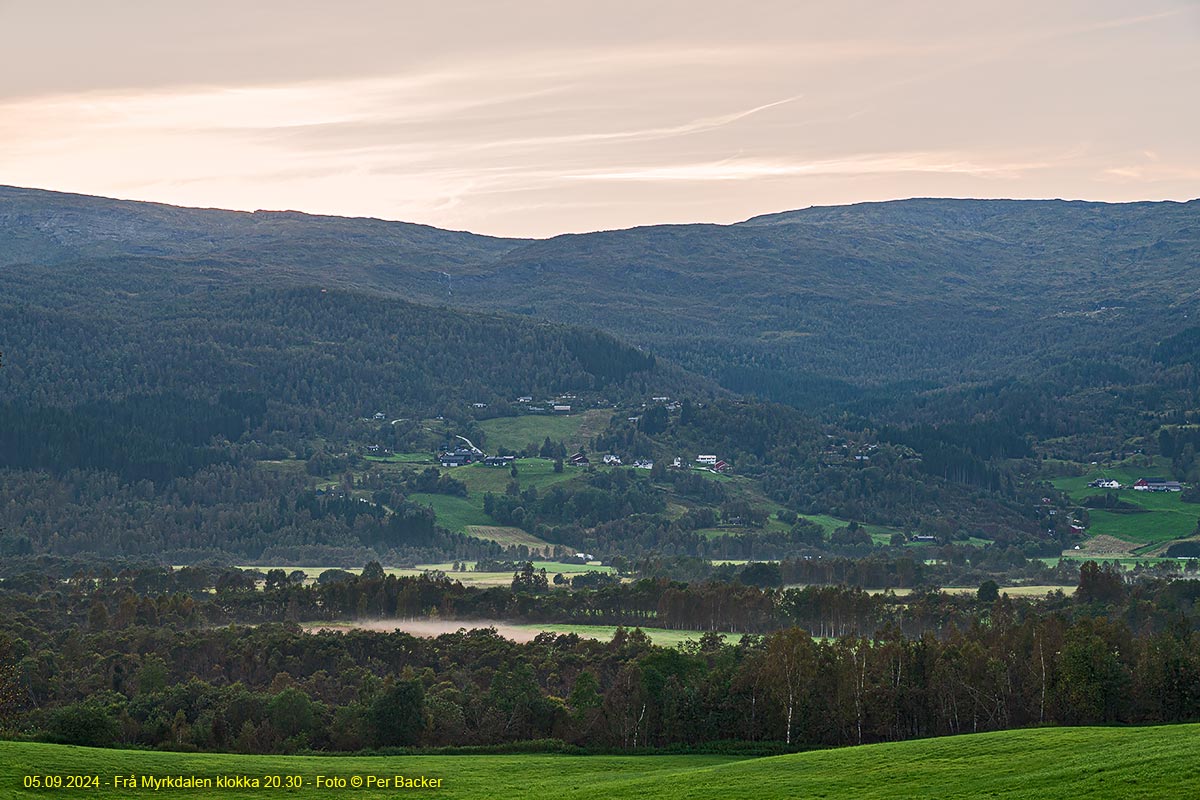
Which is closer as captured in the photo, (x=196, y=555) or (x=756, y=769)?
(x=756, y=769)

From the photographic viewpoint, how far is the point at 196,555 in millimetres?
178500

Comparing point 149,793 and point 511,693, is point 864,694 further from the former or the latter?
point 149,793

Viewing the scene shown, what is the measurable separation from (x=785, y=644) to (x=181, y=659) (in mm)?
41619

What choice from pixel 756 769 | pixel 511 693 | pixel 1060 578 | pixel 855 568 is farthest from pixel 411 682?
pixel 1060 578

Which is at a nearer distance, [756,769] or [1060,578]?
[756,769]

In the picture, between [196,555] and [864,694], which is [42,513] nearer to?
[196,555]

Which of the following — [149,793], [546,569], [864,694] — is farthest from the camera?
[546,569]

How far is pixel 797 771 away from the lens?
55.0 meters

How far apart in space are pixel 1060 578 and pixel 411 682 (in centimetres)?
9380

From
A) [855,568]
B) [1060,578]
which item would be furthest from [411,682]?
[1060,578]

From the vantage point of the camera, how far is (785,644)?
75625mm

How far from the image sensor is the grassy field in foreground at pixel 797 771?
1810 inches

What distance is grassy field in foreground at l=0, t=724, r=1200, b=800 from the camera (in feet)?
151

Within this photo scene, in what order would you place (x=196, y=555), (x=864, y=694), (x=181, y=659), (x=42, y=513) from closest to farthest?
(x=864, y=694)
(x=181, y=659)
(x=196, y=555)
(x=42, y=513)
